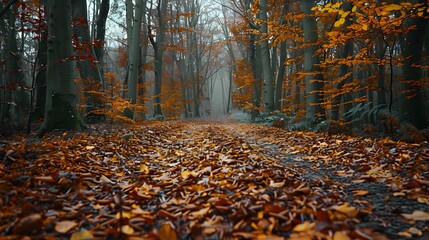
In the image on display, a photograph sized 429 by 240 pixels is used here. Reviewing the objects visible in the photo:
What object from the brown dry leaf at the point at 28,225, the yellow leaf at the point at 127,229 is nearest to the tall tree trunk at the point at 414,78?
the yellow leaf at the point at 127,229

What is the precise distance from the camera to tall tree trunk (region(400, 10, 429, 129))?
17.2 ft

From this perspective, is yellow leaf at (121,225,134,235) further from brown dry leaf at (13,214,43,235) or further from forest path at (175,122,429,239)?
forest path at (175,122,429,239)

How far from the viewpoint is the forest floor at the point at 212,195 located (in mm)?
1341

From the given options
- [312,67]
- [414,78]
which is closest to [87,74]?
[312,67]

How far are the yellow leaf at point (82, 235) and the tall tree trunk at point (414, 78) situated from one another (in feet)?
20.1

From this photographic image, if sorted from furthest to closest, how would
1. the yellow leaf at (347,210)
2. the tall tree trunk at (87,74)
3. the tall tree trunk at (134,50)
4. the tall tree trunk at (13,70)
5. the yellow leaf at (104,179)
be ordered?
the tall tree trunk at (13,70), the tall tree trunk at (134,50), the tall tree trunk at (87,74), the yellow leaf at (104,179), the yellow leaf at (347,210)

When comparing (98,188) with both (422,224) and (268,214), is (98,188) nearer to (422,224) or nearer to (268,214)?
(268,214)

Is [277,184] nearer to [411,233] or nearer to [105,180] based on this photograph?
[411,233]

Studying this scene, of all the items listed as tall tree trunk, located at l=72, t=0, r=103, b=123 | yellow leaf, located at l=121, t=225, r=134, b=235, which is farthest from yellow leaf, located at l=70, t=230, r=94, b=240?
tall tree trunk, located at l=72, t=0, r=103, b=123

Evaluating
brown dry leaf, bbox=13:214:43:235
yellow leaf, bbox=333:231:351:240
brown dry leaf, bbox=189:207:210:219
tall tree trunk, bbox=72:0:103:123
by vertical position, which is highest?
tall tree trunk, bbox=72:0:103:123

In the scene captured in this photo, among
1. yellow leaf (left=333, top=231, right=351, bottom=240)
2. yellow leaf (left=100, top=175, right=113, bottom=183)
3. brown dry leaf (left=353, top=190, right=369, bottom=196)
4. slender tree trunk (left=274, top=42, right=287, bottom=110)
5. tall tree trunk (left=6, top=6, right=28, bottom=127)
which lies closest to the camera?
yellow leaf (left=333, top=231, right=351, bottom=240)

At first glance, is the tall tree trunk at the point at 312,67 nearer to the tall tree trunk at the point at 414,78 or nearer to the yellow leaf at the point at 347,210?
the tall tree trunk at the point at 414,78

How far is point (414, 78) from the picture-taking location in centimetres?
536

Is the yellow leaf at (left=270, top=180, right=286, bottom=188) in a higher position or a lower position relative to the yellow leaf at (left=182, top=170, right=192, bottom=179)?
higher
